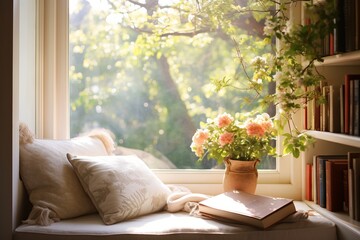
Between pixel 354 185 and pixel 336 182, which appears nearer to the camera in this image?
pixel 354 185

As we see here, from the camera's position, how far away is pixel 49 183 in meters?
1.75

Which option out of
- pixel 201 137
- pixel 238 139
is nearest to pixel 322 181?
pixel 238 139

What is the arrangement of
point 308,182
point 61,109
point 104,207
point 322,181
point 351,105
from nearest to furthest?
1. point 351,105
2. point 104,207
3. point 322,181
4. point 308,182
5. point 61,109

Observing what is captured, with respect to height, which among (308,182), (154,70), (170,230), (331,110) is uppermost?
(154,70)

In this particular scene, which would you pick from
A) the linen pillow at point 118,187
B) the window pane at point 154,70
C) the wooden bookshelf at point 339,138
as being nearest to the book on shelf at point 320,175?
the wooden bookshelf at point 339,138

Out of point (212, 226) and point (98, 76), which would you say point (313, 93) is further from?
point (98, 76)

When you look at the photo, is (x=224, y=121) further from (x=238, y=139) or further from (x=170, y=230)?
→ (x=170, y=230)

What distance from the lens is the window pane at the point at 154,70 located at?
7.30ft

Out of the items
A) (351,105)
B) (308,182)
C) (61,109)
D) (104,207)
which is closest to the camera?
(351,105)

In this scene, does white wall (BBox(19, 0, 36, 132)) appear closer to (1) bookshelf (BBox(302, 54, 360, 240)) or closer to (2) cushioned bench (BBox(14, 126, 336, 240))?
(2) cushioned bench (BBox(14, 126, 336, 240))

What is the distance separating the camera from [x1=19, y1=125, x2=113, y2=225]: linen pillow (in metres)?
1.70

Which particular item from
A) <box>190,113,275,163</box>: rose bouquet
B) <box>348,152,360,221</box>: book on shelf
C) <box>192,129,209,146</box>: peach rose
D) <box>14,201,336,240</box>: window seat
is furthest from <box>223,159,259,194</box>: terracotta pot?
<box>348,152,360,221</box>: book on shelf

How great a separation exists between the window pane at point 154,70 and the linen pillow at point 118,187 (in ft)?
1.25

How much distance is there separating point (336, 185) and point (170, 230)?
2.33 feet
